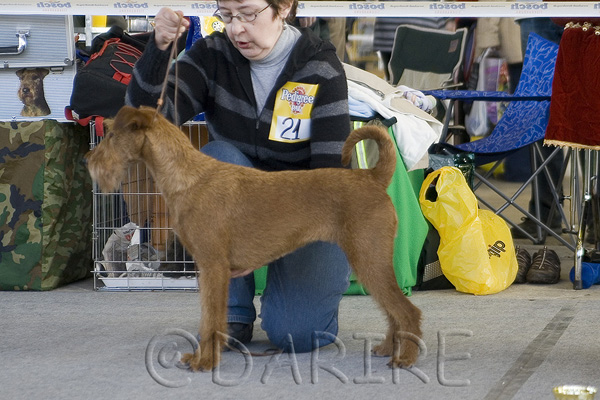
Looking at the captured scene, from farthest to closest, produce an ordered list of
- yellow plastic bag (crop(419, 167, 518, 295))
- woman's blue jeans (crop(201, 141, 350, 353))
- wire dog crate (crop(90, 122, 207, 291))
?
wire dog crate (crop(90, 122, 207, 291)) → yellow plastic bag (crop(419, 167, 518, 295)) → woman's blue jeans (crop(201, 141, 350, 353))

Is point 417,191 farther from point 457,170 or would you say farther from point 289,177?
point 289,177

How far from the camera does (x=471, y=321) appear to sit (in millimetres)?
3314

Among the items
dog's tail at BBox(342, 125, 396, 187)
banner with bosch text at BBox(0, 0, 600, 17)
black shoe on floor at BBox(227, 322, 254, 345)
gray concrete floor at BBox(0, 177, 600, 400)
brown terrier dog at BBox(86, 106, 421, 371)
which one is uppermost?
banner with bosch text at BBox(0, 0, 600, 17)

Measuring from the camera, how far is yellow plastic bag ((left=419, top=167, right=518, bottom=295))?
384 cm

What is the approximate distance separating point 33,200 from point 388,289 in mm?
2014

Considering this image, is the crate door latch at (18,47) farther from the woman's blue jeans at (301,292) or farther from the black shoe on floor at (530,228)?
the black shoe on floor at (530,228)

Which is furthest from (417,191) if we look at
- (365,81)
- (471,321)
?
(471,321)

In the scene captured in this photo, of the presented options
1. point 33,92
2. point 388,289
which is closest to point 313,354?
point 388,289

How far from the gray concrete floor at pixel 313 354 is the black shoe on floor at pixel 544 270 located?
189 millimetres

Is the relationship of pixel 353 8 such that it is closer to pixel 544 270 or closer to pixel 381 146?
pixel 544 270

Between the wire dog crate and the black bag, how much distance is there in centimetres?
15

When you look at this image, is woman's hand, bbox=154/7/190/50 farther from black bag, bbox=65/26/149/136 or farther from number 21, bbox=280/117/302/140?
black bag, bbox=65/26/149/136

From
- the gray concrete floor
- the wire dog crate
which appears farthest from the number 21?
the wire dog crate

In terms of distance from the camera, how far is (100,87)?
12.5ft
